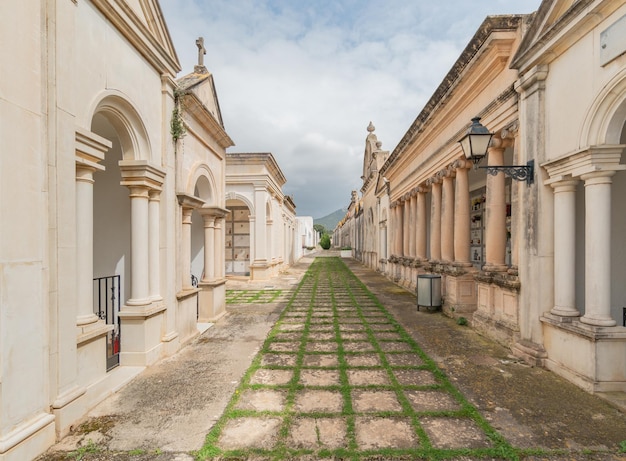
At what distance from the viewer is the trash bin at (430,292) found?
8711 millimetres

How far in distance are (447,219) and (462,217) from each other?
0.88 meters

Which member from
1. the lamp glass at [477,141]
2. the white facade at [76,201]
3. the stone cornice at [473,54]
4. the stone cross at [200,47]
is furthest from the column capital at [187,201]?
the stone cornice at [473,54]

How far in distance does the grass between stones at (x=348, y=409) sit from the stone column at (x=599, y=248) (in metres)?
2.32

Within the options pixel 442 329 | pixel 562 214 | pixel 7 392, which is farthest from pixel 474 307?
pixel 7 392

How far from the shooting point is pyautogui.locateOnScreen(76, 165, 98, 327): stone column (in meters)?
3.70

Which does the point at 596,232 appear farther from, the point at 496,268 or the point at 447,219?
the point at 447,219

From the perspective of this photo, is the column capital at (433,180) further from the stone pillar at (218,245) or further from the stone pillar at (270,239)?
the stone pillar at (270,239)

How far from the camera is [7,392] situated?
2656mm

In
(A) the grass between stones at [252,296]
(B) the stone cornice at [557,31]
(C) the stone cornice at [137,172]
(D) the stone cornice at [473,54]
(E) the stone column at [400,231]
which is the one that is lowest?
(A) the grass between stones at [252,296]

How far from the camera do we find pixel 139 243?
16.7 feet

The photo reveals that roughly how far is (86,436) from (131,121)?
420cm

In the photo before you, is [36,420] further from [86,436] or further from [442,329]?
[442,329]

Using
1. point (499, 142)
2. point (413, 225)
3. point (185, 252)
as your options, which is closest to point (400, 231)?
point (413, 225)

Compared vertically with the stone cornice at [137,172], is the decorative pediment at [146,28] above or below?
above
